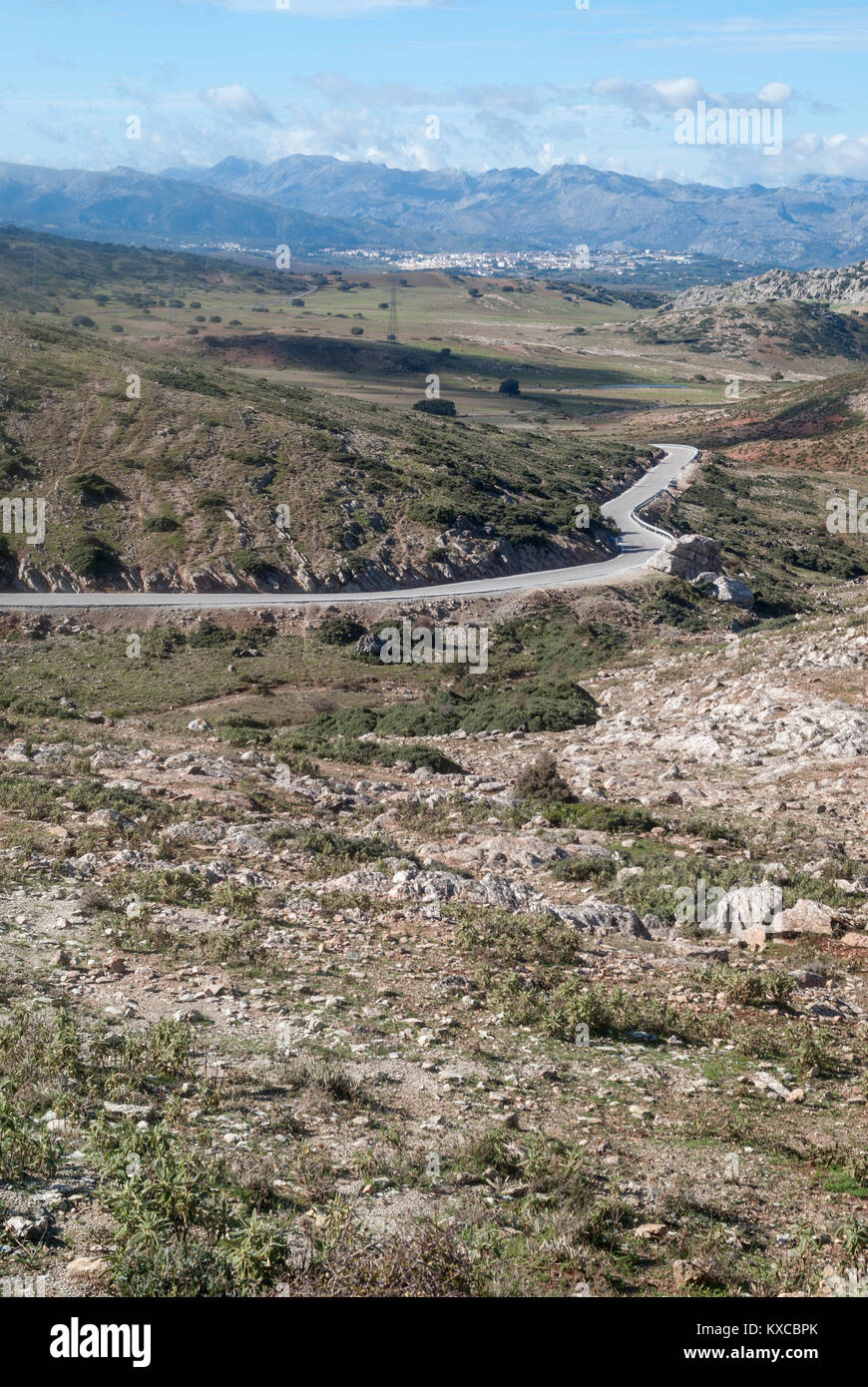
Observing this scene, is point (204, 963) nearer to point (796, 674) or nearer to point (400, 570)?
point (796, 674)

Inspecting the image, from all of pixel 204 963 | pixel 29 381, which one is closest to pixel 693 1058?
pixel 204 963

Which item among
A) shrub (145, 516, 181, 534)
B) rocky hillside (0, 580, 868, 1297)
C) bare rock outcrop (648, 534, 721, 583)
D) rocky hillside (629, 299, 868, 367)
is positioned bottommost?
rocky hillside (0, 580, 868, 1297)

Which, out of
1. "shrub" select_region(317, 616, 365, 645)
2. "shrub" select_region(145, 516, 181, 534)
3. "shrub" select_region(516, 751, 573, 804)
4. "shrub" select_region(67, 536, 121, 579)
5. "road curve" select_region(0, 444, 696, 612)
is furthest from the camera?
"shrub" select_region(145, 516, 181, 534)

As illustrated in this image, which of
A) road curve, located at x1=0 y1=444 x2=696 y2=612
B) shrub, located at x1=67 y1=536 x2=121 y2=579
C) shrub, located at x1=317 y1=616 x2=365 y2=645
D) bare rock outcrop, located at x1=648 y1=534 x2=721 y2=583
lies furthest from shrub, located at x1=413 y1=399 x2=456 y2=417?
shrub, located at x1=317 y1=616 x2=365 y2=645

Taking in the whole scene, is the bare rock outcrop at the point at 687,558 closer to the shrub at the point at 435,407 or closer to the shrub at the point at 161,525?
the shrub at the point at 161,525

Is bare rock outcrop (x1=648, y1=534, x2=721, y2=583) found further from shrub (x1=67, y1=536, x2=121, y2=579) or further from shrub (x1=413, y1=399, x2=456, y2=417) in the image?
shrub (x1=413, y1=399, x2=456, y2=417)

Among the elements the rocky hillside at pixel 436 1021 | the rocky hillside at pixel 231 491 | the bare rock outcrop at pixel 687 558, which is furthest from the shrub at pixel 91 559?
the bare rock outcrop at pixel 687 558

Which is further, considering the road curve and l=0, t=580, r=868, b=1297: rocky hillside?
the road curve

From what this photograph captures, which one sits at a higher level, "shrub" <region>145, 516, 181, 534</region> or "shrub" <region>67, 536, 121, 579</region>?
"shrub" <region>145, 516, 181, 534</region>
